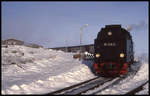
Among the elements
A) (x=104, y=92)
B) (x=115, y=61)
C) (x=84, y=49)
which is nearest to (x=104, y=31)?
(x=115, y=61)

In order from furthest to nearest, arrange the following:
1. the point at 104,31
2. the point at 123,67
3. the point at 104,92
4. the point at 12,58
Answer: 1. the point at 12,58
2. the point at 104,31
3. the point at 123,67
4. the point at 104,92

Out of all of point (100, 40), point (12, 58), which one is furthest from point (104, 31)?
point (12, 58)

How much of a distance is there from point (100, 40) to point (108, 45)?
73 cm

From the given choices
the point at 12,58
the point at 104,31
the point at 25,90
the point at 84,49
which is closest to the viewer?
the point at 25,90

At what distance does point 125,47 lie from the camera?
21328 mm

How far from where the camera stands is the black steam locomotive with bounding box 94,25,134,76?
20.9 m

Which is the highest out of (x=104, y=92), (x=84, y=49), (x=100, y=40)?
(x=100, y=40)

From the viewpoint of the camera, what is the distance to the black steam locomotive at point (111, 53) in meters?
20.9

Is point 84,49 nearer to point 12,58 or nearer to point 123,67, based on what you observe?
point 12,58

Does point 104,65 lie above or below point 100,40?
below

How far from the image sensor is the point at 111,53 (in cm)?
2136

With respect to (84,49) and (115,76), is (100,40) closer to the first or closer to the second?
(115,76)

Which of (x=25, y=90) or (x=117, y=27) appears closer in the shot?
(x=25, y=90)

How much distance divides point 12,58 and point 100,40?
15.7 metres
